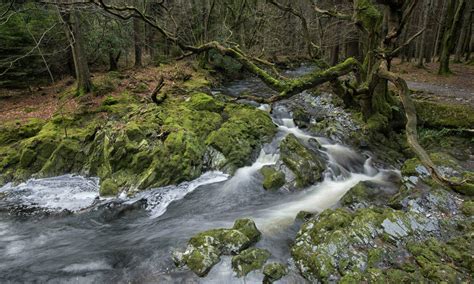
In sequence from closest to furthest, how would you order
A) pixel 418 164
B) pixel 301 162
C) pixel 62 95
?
pixel 418 164 → pixel 301 162 → pixel 62 95

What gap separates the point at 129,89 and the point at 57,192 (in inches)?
271

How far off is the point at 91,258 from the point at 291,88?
18.2ft

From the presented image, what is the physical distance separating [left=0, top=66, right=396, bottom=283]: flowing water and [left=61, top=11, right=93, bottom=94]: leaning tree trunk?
5.25 meters

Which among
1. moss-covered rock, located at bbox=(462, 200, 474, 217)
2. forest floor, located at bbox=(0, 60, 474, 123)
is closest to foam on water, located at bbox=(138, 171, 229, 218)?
moss-covered rock, located at bbox=(462, 200, 474, 217)

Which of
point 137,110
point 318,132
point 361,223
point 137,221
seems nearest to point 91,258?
point 137,221

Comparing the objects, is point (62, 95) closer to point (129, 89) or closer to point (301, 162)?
point (129, 89)

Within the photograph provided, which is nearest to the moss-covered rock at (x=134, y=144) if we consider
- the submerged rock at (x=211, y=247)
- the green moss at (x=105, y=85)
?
the green moss at (x=105, y=85)

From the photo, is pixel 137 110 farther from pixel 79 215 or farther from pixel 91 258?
pixel 91 258

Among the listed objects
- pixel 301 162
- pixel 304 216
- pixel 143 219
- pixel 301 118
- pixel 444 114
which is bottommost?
pixel 143 219

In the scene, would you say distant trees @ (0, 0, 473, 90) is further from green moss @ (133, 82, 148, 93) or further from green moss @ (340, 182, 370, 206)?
green moss @ (340, 182, 370, 206)

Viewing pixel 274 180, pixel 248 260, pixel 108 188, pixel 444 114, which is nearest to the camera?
pixel 248 260

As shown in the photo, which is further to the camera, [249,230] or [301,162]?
[301,162]

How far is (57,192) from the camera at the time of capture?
8.67m

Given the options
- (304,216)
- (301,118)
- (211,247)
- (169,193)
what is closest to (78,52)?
(169,193)
